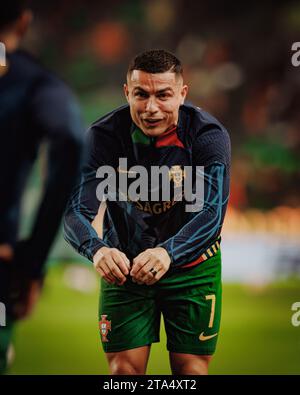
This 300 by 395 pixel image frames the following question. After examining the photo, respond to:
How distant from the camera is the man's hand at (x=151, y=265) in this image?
2.60 m

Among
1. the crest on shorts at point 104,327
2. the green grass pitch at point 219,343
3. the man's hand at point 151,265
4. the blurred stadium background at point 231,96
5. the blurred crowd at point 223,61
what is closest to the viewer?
the man's hand at point 151,265

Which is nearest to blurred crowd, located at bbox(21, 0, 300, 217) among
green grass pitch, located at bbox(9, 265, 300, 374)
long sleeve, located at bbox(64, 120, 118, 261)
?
green grass pitch, located at bbox(9, 265, 300, 374)

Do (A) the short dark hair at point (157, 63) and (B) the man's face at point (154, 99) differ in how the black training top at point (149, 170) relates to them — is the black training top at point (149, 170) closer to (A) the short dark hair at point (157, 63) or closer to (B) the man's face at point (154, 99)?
(B) the man's face at point (154, 99)

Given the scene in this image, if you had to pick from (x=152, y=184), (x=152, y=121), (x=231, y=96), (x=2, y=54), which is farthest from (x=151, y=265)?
(x=231, y=96)

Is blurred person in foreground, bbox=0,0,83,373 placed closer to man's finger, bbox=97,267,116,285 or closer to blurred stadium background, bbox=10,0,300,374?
man's finger, bbox=97,267,116,285

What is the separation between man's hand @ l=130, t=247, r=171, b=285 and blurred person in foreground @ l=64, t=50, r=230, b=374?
0.03 meters

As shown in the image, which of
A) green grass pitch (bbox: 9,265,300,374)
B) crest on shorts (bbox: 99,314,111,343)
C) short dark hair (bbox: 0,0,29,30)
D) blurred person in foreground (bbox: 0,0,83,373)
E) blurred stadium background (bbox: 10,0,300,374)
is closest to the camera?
blurred person in foreground (bbox: 0,0,83,373)

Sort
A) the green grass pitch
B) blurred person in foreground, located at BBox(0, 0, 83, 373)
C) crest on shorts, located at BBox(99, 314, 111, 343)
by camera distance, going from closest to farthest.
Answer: blurred person in foreground, located at BBox(0, 0, 83, 373), crest on shorts, located at BBox(99, 314, 111, 343), the green grass pitch

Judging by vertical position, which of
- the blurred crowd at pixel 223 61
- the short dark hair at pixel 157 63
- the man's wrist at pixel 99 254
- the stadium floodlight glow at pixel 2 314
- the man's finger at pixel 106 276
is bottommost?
the stadium floodlight glow at pixel 2 314

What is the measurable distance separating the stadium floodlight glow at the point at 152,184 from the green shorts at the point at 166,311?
269mm

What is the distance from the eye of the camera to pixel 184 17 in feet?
15.4

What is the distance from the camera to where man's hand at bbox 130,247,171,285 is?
8.54 ft

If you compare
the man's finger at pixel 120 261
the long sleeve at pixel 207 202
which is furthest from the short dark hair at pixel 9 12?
the man's finger at pixel 120 261
